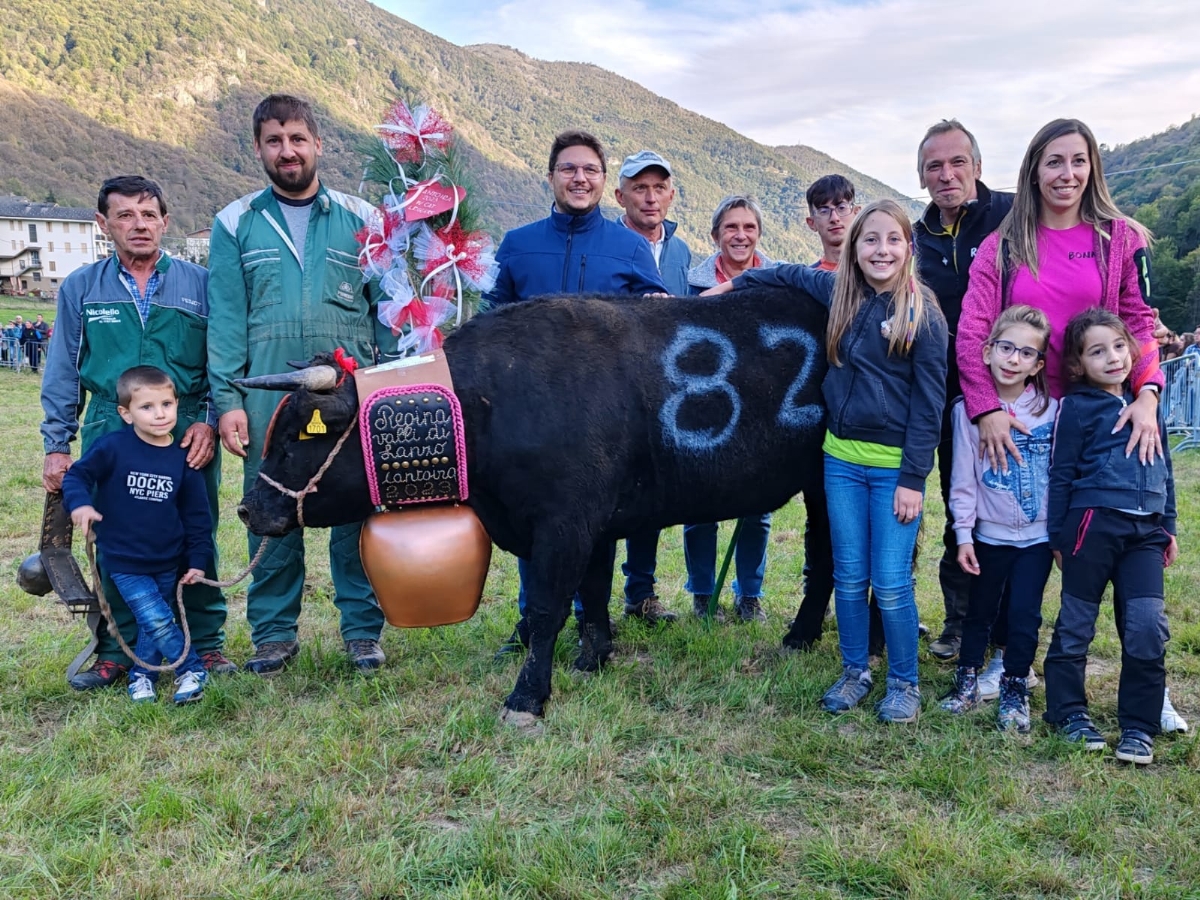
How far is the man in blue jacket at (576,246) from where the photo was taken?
4684 mm

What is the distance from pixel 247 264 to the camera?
455 cm

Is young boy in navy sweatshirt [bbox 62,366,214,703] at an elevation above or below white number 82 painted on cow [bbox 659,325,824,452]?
below

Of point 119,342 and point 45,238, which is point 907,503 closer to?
point 119,342

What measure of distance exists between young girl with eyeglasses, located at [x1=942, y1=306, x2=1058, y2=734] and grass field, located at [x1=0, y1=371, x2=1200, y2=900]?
38cm

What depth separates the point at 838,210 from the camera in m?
5.10

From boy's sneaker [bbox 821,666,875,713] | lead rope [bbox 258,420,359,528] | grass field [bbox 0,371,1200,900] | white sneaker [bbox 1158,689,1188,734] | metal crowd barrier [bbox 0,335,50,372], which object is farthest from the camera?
metal crowd barrier [bbox 0,335,50,372]

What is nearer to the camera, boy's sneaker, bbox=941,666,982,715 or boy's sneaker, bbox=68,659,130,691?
boy's sneaker, bbox=941,666,982,715

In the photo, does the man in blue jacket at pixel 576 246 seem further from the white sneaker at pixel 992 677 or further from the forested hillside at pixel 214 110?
the forested hillside at pixel 214 110

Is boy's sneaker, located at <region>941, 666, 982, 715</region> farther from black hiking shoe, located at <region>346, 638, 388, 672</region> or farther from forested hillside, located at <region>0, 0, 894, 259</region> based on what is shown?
forested hillside, located at <region>0, 0, 894, 259</region>

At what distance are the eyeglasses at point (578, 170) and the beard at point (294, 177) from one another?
1.32 m

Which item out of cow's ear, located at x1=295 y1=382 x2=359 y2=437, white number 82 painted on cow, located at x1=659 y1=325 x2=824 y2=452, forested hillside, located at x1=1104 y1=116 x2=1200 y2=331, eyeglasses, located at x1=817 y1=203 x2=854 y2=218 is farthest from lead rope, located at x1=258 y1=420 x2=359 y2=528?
forested hillside, located at x1=1104 y1=116 x2=1200 y2=331

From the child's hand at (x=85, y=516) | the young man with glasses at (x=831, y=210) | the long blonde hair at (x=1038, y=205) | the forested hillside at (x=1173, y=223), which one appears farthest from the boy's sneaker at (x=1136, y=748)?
the forested hillside at (x=1173, y=223)

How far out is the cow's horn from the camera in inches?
148

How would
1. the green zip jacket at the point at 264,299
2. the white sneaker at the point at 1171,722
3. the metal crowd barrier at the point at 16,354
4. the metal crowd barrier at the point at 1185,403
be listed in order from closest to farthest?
1. the white sneaker at the point at 1171,722
2. the green zip jacket at the point at 264,299
3. the metal crowd barrier at the point at 1185,403
4. the metal crowd barrier at the point at 16,354
